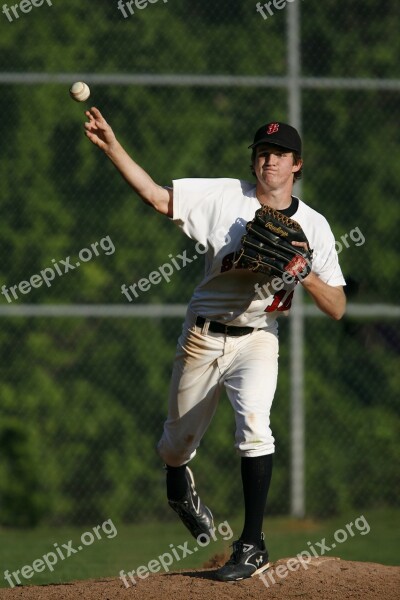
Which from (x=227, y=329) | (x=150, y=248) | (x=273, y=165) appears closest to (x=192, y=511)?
(x=227, y=329)

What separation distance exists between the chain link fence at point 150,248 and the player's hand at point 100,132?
3845mm

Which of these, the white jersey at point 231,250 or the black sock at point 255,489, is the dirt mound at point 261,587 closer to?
the black sock at point 255,489

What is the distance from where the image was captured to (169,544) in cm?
708

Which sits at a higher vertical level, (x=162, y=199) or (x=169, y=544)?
(x=162, y=199)

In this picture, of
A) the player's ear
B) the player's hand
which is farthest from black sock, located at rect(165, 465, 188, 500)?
the player's hand

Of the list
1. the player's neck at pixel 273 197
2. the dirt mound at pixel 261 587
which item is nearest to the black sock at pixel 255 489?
the dirt mound at pixel 261 587

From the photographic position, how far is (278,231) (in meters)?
4.37

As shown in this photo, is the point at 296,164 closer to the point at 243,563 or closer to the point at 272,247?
the point at 272,247

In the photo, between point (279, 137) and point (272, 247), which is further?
point (279, 137)

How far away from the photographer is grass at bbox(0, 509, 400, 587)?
6.04 m

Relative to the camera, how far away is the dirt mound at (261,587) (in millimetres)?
4098

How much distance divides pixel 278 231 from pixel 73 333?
4123mm

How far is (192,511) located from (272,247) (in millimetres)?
1465

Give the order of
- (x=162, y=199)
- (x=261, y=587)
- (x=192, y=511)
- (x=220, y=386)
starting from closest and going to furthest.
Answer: (x=261, y=587) → (x=162, y=199) → (x=220, y=386) → (x=192, y=511)
